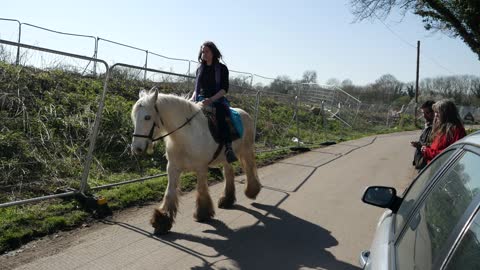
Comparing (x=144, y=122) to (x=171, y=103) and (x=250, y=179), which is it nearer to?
(x=171, y=103)

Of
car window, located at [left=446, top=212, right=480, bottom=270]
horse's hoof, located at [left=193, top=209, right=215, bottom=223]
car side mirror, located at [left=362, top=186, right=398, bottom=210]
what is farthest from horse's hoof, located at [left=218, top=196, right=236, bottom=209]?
car window, located at [left=446, top=212, right=480, bottom=270]

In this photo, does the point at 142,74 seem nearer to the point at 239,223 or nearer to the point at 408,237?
the point at 239,223

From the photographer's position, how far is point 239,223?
6.59 meters

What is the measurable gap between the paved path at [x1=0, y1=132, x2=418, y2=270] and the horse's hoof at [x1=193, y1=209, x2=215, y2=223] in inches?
3.3

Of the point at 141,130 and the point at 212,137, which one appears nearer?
the point at 141,130

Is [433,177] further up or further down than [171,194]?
further up

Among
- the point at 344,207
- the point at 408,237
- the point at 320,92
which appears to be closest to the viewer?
the point at 408,237

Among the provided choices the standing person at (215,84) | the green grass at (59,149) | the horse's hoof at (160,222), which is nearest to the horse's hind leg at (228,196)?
the standing person at (215,84)

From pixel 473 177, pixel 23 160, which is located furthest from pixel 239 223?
pixel 473 177

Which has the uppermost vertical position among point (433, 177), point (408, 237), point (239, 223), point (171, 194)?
point (433, 177)

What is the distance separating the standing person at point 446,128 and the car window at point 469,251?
169 inches

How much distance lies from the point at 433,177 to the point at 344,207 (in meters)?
5.18

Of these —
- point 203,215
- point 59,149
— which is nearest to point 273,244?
point 203,215

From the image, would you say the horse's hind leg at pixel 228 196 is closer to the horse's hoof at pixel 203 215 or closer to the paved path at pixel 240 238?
the paved path at pixel 240 238
